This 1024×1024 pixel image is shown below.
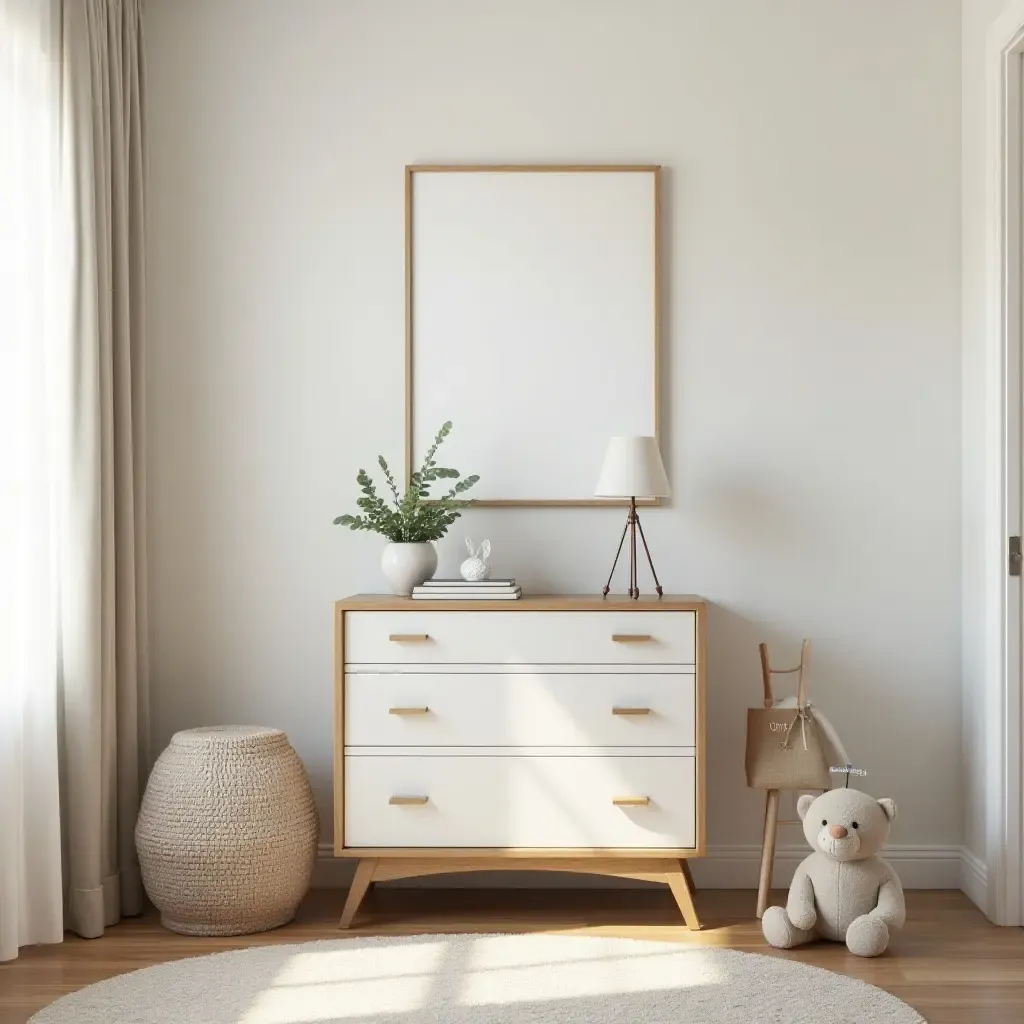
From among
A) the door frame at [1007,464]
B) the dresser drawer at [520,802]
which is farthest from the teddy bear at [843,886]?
the door frame at [1007,464]

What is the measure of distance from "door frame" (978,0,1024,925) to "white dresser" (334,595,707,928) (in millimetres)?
804

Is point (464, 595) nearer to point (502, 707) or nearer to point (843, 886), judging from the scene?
point (502, 707)

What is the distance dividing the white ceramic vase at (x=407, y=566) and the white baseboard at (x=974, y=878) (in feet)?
5.53

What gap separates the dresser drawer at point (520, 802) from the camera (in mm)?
3045

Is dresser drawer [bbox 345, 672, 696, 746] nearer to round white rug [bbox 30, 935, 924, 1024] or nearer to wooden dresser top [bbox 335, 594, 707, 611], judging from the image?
wooden dresser top [bbox 335, 594, 707, 611]

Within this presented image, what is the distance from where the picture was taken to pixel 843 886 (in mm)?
2867

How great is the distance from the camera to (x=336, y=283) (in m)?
3.51

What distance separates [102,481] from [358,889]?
1.25 metres

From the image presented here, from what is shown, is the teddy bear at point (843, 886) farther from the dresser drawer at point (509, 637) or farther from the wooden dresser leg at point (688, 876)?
the dresser drawer at point (509, 637)

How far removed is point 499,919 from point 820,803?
89 centimetres

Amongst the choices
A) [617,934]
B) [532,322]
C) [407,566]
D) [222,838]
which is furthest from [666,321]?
[222,838]

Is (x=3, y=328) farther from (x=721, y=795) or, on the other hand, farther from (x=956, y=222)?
(x=956, y=222)

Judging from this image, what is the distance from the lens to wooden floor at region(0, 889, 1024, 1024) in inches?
103

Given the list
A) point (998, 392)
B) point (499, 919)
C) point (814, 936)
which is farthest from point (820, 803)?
point (998, 392)
